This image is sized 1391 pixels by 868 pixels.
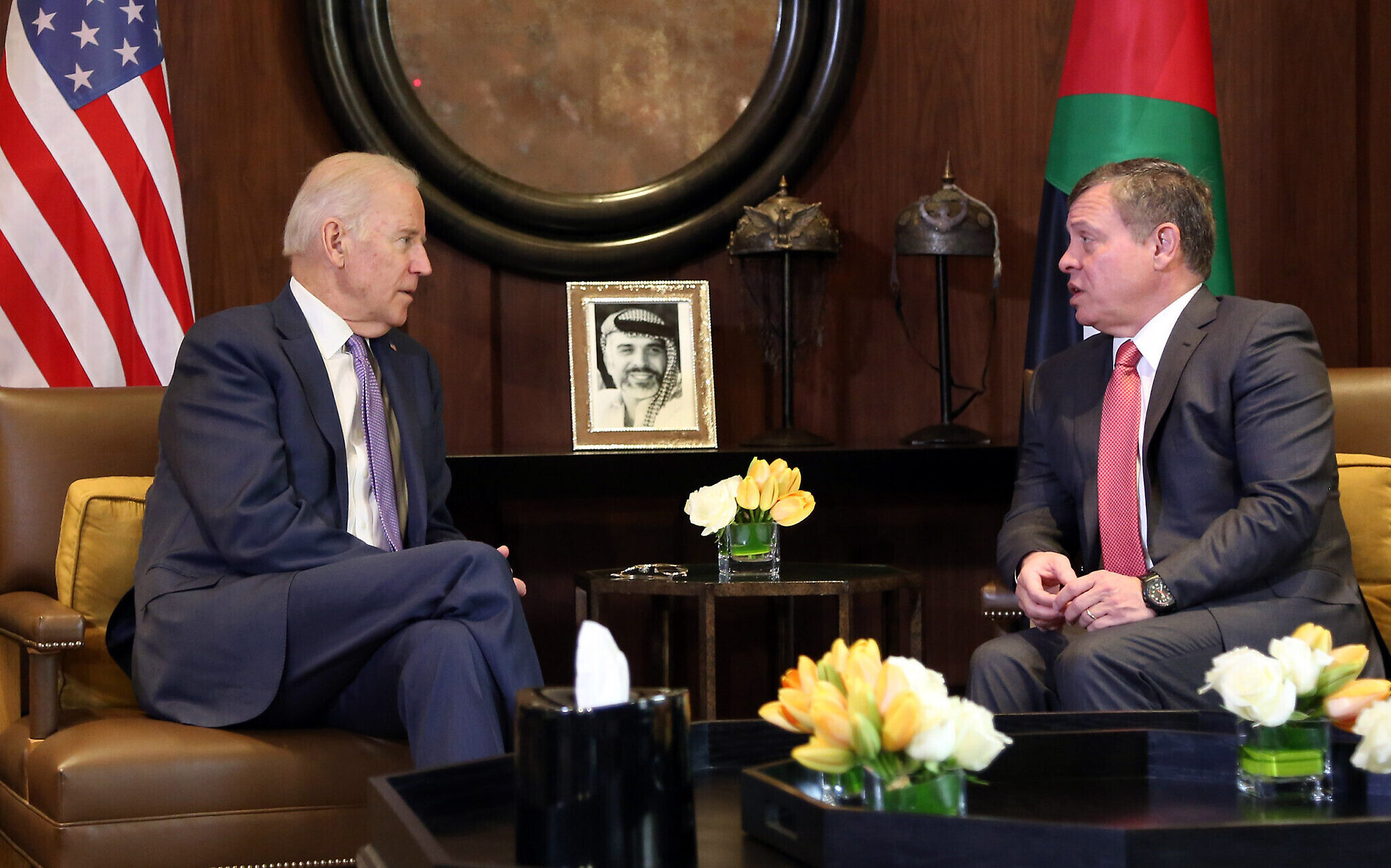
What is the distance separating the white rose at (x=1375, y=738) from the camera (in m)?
1.26

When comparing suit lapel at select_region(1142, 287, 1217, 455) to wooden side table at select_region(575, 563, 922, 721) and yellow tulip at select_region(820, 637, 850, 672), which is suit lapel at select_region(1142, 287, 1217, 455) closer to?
wooden side table at select_region(575, 563, 922, 721)

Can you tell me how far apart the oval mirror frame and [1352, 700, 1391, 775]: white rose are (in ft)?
8.07

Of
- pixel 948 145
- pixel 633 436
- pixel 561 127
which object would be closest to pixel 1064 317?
pixel 948 145

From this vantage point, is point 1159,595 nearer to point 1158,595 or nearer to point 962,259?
point 1158,595

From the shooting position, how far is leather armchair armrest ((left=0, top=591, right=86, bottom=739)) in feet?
6.76

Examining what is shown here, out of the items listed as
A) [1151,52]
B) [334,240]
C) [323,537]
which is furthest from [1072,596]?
[1151,52]

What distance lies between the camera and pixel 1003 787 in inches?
56.9

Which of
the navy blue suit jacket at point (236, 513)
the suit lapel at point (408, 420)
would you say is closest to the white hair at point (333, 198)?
the navy blue suit jacket at point (236, 513)

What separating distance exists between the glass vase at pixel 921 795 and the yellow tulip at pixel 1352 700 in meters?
0.41

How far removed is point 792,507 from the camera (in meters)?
2.69

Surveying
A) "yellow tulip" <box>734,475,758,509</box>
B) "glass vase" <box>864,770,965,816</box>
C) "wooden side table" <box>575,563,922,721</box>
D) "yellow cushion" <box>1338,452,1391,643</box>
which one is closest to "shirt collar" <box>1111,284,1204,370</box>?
"yellow cushion" <box>1338,452,1391,643</box>

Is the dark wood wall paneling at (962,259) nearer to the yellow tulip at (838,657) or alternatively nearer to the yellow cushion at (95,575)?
the yellow cushion at (95,575)

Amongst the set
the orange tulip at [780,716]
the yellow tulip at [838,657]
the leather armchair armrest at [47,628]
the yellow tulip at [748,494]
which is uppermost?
the yellow tulip at [748,494]

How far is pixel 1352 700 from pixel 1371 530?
4.38ft
